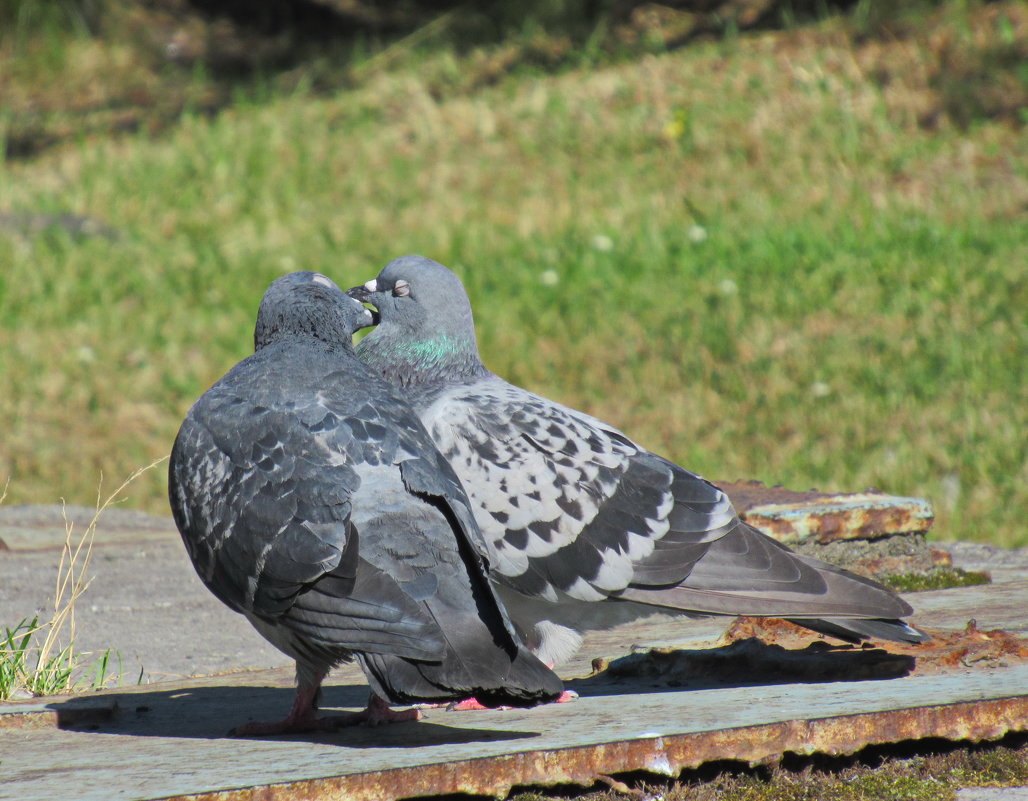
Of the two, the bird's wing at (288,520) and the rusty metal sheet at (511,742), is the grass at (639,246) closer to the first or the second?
the rusty metal sheet at (511,742)

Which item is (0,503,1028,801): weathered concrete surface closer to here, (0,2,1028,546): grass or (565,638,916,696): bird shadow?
(565,638,916,696): bird shadow

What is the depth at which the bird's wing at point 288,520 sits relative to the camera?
2.57m

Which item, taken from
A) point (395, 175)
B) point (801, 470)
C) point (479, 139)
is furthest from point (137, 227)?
point (801, 470)

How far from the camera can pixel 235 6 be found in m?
16.2

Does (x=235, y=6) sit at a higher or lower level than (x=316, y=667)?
higher

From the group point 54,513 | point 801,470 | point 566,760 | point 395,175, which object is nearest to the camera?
point 566,760

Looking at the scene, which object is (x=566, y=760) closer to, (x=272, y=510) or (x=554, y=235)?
(x=272, y=510)

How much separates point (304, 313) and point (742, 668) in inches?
51.5

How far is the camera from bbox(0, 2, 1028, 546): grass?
7.27m

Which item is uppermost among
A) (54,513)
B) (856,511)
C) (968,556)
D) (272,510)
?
(272,510)

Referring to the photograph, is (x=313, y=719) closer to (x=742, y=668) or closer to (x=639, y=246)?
(x=742, y=668)

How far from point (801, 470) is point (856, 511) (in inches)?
87.4

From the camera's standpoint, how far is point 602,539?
3.32 metres

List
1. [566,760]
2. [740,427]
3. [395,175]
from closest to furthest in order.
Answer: [566,760] → [740,427] → [395,175]
